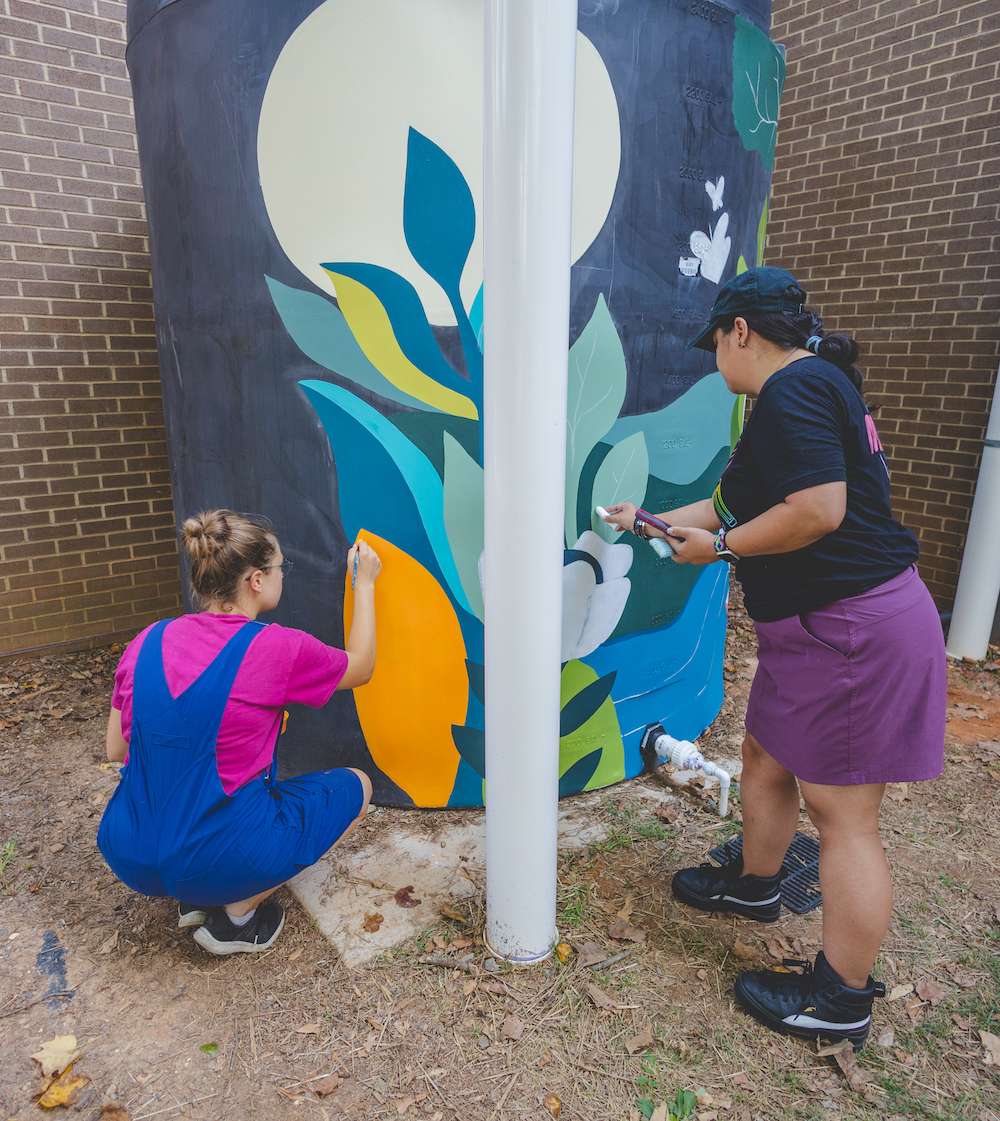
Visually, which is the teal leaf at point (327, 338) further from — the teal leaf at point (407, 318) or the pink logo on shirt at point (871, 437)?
the pink logo on shirt at point (871, 437)

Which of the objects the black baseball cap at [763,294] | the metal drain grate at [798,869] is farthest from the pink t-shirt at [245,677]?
the metal drain grate at [798,869]

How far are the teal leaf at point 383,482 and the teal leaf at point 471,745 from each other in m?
0.61

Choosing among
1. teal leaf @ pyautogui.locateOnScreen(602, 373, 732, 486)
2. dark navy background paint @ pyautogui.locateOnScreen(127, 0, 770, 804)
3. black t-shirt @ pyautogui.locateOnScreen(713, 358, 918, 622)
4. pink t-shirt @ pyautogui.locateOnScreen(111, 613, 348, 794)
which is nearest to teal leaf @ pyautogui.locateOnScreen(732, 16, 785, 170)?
dark navy background paint @ pyautogui.locateOnScreen(127, 0, 770, 804)

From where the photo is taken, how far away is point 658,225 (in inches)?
119

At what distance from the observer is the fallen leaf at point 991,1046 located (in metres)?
2.17

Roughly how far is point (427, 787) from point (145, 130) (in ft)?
9.90

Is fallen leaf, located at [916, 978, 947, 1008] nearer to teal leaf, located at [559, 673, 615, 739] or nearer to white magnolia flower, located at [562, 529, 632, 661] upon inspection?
teal leaf, located at [559, 673, 615, 739]

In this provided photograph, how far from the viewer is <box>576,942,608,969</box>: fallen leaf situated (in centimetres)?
250

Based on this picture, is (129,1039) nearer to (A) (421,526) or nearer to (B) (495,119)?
(A) (421,526)

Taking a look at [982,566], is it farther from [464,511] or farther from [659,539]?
[464,511]

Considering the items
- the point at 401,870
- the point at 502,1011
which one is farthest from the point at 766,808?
the point at 401,870

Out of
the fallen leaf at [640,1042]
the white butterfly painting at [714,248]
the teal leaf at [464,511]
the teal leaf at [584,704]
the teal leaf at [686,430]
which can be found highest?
the white butterfly painting at [714,248]

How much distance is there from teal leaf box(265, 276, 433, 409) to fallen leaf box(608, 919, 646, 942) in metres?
1.95

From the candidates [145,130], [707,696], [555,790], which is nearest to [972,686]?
[707,696]
